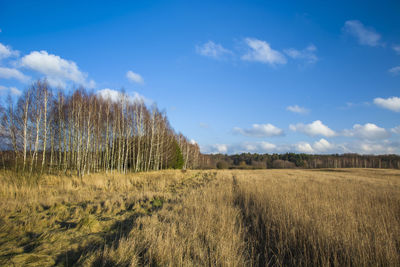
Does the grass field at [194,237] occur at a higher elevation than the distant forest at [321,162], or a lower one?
higher

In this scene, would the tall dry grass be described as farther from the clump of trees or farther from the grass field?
the clump of trees

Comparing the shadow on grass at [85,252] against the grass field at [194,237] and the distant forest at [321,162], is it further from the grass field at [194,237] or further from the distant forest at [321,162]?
the distant forest at [321,162]

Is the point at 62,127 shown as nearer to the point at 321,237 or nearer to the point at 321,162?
the point at 321,237

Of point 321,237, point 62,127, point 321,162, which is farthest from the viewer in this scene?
point 321,162

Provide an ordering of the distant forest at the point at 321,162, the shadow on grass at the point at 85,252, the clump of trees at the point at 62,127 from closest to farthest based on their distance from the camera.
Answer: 1. the shadow on grass at the point at 85,252
2. the clump of trees at the point at 62,127
3. the distant forest at the point at 321,162

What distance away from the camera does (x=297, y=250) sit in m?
3.80

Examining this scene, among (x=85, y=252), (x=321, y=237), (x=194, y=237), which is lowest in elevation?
(x=85, y=252)

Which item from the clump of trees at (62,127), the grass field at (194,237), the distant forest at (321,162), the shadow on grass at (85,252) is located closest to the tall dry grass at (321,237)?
the grass field at (194,237)

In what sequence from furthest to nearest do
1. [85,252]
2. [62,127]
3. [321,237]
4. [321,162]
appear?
[321,162] → [62,127] → [321,237] → [85,252]

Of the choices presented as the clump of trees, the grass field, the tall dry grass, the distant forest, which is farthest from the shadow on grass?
the distant forest

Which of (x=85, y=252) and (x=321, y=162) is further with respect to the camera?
(x=321, y=162)

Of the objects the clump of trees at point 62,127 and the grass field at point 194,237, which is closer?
the grass field at point 194,237

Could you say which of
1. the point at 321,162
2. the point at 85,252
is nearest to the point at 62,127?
the point at 85,252

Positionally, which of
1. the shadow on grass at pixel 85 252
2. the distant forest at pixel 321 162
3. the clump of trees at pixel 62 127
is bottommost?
the distant forest at pixel 321 162
